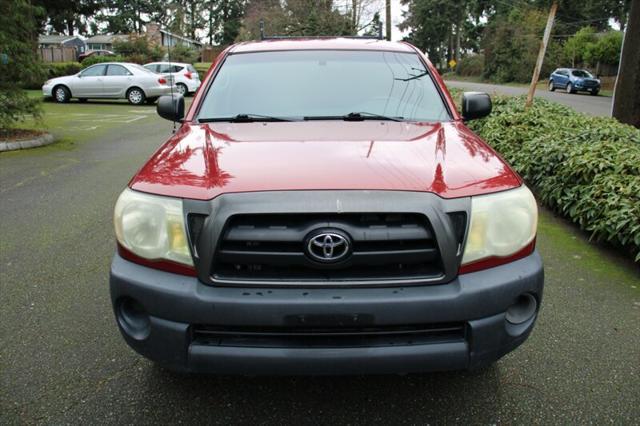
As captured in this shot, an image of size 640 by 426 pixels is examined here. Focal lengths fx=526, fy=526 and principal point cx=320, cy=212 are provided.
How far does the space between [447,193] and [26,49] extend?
31.9 ft

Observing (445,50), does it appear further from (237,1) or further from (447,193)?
(447,193)

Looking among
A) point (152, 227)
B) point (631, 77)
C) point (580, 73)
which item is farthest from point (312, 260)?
point (580, 73)

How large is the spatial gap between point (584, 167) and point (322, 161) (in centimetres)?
384

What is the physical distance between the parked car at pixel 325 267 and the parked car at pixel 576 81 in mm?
31879

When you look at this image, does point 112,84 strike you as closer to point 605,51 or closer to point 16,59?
point 16,59

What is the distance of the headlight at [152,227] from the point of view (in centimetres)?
209

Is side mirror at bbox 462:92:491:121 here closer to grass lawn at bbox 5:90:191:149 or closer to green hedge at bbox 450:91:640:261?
green hedge at bbox 450:91:640:261

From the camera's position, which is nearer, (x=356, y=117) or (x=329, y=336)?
(x=329, y=336)

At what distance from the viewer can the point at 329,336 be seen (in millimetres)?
2072

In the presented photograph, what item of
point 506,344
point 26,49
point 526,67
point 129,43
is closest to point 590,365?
point 506,344

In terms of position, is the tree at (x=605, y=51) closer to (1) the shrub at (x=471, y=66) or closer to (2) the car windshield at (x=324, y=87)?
(1) the shrub at (x=471, y=66)

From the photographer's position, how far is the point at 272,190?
2041 millimetres

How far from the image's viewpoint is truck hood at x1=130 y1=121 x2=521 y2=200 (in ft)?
6.91

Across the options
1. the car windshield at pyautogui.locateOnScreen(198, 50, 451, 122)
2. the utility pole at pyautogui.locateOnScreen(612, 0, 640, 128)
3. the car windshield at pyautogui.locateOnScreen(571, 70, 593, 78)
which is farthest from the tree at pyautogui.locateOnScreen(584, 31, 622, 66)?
the car windshield at pyautogui.locateOnScreen(198, 50, 451, 122)
